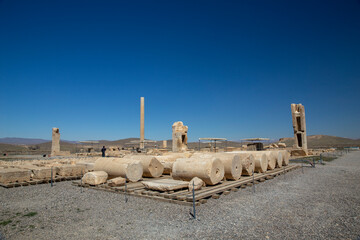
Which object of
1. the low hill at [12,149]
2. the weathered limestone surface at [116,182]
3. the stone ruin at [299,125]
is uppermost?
the stone ruin at [299,125]

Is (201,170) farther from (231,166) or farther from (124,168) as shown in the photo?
(124,168)

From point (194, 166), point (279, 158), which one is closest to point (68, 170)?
point (194, 166)

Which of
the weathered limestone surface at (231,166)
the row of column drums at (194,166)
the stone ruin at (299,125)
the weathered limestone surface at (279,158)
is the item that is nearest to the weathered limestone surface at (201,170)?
the row of column drums at (194,166)

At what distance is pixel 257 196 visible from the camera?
729 cm

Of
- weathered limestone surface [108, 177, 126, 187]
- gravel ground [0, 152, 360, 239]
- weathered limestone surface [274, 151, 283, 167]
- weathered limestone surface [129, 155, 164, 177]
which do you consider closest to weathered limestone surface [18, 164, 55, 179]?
gravel ground [0, 152, 360, 239]

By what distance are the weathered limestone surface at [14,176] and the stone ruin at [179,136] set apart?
1209 cm

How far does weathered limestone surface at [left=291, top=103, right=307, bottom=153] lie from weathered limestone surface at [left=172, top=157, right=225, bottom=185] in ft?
69.6

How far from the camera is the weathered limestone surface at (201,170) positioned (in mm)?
7815

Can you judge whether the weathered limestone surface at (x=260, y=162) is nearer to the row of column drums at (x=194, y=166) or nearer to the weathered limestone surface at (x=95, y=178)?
the row of column drums at (x=194, y=166)

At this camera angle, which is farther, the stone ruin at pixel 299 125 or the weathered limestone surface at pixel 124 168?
the stone ruin at pixel 299 125

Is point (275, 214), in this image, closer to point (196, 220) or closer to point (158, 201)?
point (196, 220)

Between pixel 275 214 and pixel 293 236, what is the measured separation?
1.24m

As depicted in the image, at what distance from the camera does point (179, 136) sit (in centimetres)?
2061

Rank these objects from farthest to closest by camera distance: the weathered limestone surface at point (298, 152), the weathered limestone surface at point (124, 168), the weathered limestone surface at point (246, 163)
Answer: the weathered limestone surface at point (298, 152) < the weathered limestone surface at point (246, 163) < the weathered limestone surface at point (124, 168)
